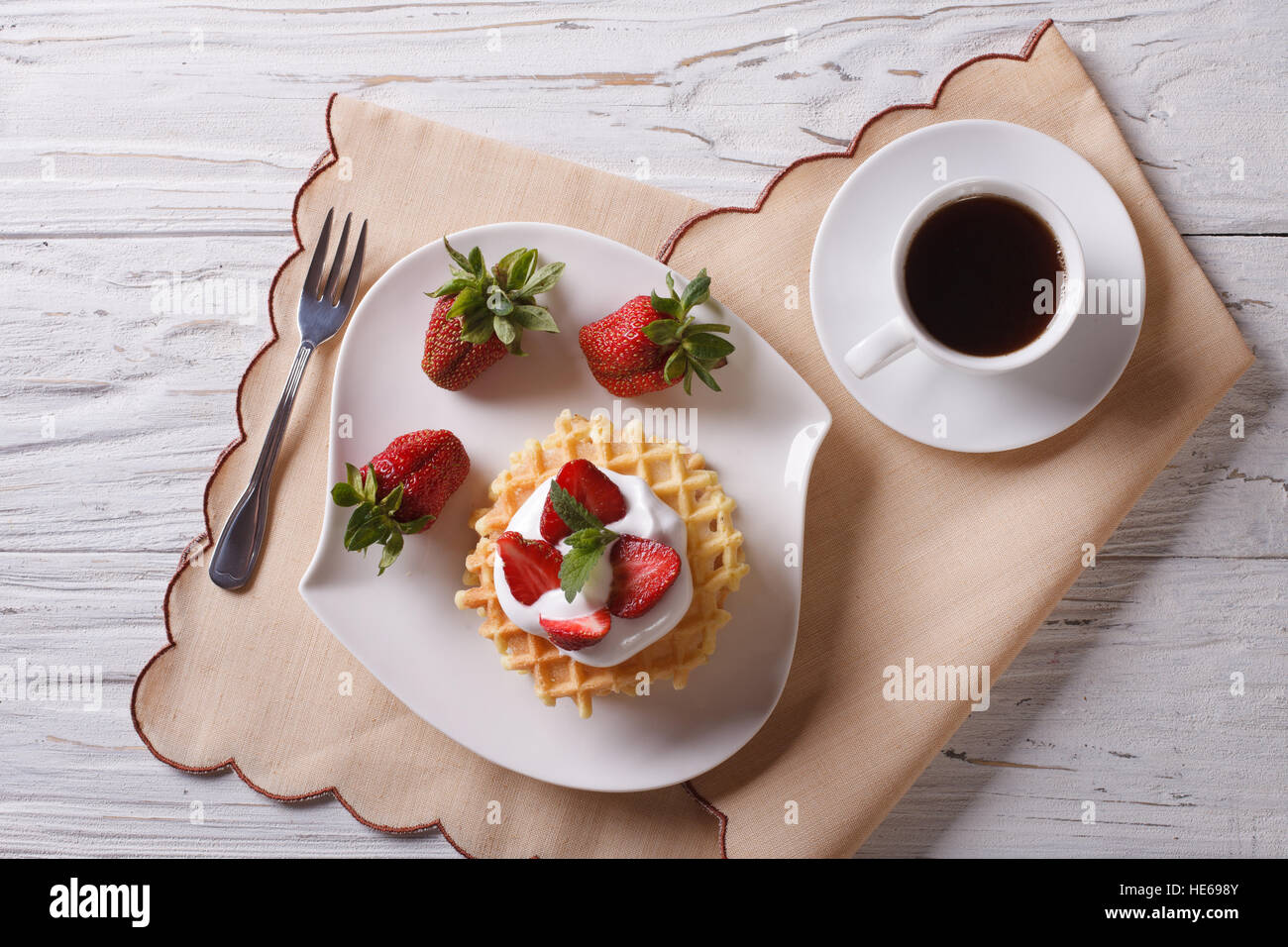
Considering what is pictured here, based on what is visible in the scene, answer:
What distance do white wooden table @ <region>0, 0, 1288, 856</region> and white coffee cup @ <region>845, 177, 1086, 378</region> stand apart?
1.36ft

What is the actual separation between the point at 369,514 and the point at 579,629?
1.60 ft

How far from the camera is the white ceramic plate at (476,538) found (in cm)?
183

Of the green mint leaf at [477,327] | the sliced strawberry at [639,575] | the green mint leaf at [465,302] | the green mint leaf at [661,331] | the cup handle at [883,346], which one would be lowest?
the sliced strawberry at [639,575]

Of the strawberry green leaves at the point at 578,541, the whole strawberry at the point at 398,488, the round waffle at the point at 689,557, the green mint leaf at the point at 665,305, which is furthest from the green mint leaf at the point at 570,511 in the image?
the green mint leaf at the point at 665,305

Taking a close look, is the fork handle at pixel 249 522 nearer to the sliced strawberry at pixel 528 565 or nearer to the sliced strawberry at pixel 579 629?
the sliced strawberry at pixel 528 565

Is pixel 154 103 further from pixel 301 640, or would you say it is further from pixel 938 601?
pixel 938 601

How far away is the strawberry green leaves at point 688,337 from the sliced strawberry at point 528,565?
424 millimetres

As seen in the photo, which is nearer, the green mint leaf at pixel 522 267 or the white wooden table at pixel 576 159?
the green mint leaf at pixel 522 267

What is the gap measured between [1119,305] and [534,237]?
1.22 m

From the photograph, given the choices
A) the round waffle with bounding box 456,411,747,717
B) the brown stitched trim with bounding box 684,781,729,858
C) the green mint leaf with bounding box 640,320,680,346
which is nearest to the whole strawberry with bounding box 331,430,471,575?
the round waffle with bounding box 456,411,747,717

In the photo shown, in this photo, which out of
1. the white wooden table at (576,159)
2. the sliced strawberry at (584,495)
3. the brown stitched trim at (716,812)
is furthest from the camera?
the white wooden table at (576,159)

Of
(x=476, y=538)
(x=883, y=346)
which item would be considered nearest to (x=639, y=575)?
(x=476, y=538)

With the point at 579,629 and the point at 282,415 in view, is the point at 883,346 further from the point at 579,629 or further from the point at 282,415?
the point at 282,415
